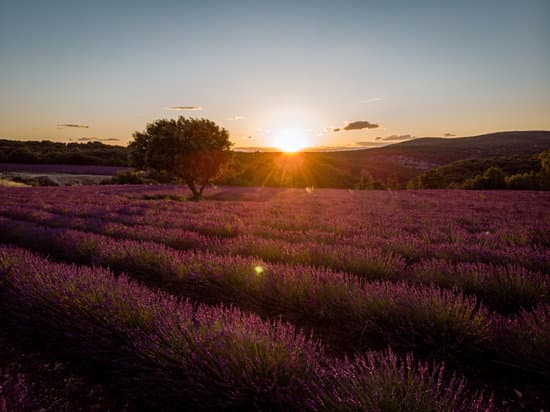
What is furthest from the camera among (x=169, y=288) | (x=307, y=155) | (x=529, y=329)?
(x=307, y=155)

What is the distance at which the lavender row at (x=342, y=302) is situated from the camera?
2457 millimetres

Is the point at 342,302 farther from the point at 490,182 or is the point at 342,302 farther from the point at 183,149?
the point at 490,182

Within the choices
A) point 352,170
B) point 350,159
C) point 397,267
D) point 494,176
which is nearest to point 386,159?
point 350,159

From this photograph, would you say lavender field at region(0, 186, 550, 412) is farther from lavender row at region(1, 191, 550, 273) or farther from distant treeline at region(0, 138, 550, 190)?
distant treeline at region(0, 138, 550, 190)

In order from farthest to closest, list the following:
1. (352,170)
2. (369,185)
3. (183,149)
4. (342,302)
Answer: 1. (352,170)
2. (369,185)
3. (183,149)
4. (342,302)

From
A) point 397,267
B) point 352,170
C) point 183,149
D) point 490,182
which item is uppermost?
point 183,149

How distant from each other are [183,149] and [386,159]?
95184mm

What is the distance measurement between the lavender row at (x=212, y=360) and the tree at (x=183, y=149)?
573 inches

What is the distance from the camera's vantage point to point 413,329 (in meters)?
2.57

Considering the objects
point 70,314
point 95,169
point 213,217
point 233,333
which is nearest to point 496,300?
point 233,333

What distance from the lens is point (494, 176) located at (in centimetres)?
3416

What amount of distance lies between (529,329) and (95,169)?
49499mm

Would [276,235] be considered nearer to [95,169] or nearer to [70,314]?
[70,314]

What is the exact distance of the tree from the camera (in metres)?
16.7
